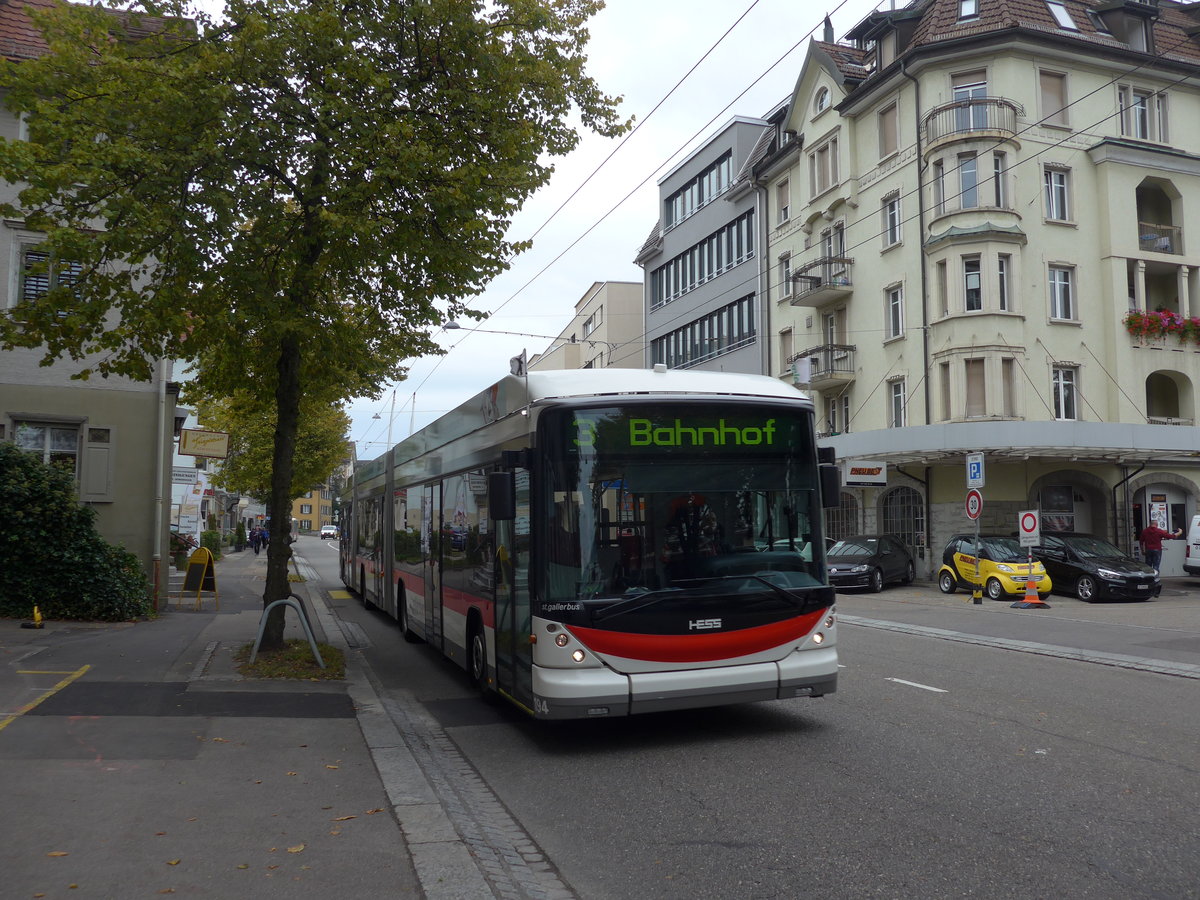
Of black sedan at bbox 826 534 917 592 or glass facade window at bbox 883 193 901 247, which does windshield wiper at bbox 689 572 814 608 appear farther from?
glass facade window at bbox 883 193 901 247

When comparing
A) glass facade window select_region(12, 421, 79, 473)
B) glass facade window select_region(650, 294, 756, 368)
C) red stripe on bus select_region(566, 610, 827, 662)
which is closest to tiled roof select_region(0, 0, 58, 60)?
glass facade window select_region(12, 421, 79, 473)

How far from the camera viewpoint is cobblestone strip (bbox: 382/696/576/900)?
4723mm

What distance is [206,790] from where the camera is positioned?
617 centimetres

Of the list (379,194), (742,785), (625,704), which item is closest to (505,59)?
(379,194)

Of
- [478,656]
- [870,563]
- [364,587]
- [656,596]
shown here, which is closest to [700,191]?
[870,563]

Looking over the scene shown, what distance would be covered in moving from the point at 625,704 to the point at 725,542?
1384 mm

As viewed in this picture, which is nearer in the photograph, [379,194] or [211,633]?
[379,194]

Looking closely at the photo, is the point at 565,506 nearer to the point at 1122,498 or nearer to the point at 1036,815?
the point at 1036,815

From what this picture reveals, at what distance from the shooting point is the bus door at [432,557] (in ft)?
37.5

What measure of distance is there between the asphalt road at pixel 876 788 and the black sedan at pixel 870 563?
14437 millimetres

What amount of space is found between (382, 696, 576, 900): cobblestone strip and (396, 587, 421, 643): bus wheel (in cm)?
552

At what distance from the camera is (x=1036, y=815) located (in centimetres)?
555

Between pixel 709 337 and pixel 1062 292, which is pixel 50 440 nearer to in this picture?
pixel 1062 292

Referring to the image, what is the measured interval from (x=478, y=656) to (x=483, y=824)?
3.76m
